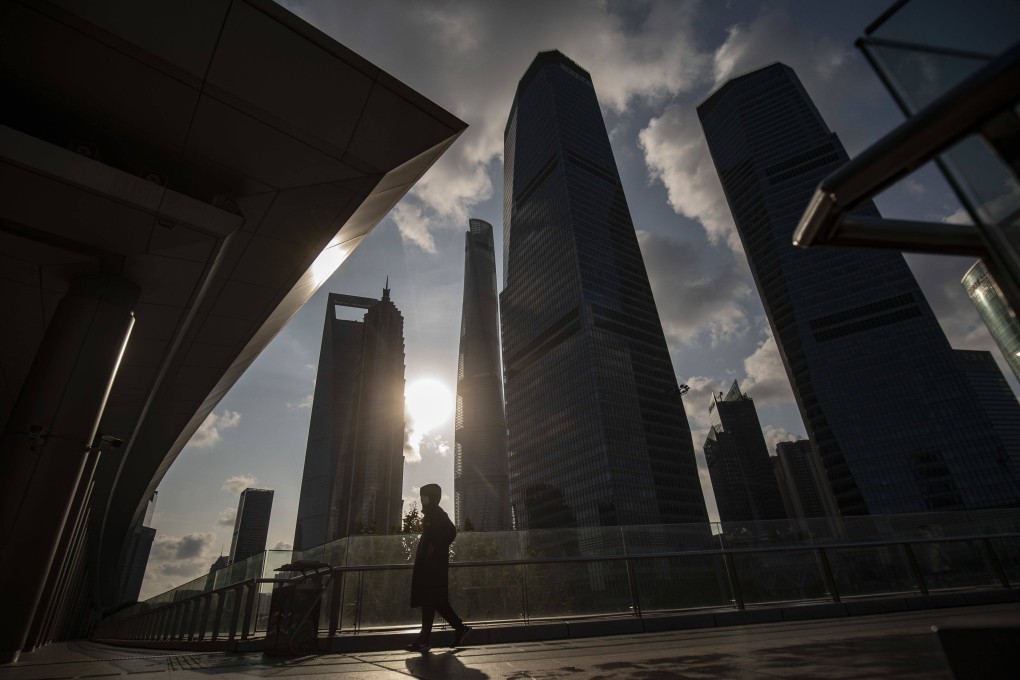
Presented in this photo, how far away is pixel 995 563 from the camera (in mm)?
8344


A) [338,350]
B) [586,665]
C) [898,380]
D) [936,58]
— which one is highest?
[338,350]

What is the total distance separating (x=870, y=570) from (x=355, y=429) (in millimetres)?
139108

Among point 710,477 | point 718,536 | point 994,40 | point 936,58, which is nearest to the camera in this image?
point 994,40

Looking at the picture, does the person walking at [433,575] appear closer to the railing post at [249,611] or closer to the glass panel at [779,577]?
the railing post at [249,611]

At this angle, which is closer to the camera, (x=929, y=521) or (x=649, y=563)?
(x=649, y=563)

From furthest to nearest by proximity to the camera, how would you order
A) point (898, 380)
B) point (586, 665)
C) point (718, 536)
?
point (898, 380), point (718, 536), point (586, 665)

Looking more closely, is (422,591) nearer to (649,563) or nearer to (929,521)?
(649,563)

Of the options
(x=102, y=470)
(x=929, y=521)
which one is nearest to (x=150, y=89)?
(x=929, y=521)

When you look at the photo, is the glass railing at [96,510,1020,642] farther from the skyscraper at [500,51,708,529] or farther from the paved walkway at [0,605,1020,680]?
the skyscraper at [500,51,708,529]

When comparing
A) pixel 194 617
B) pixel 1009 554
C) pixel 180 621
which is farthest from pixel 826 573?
pixel 180 621

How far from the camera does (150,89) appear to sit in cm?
584

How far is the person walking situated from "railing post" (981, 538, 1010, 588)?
30.8ft

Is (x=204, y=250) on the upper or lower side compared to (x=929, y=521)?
upper

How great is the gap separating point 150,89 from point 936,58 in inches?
297
